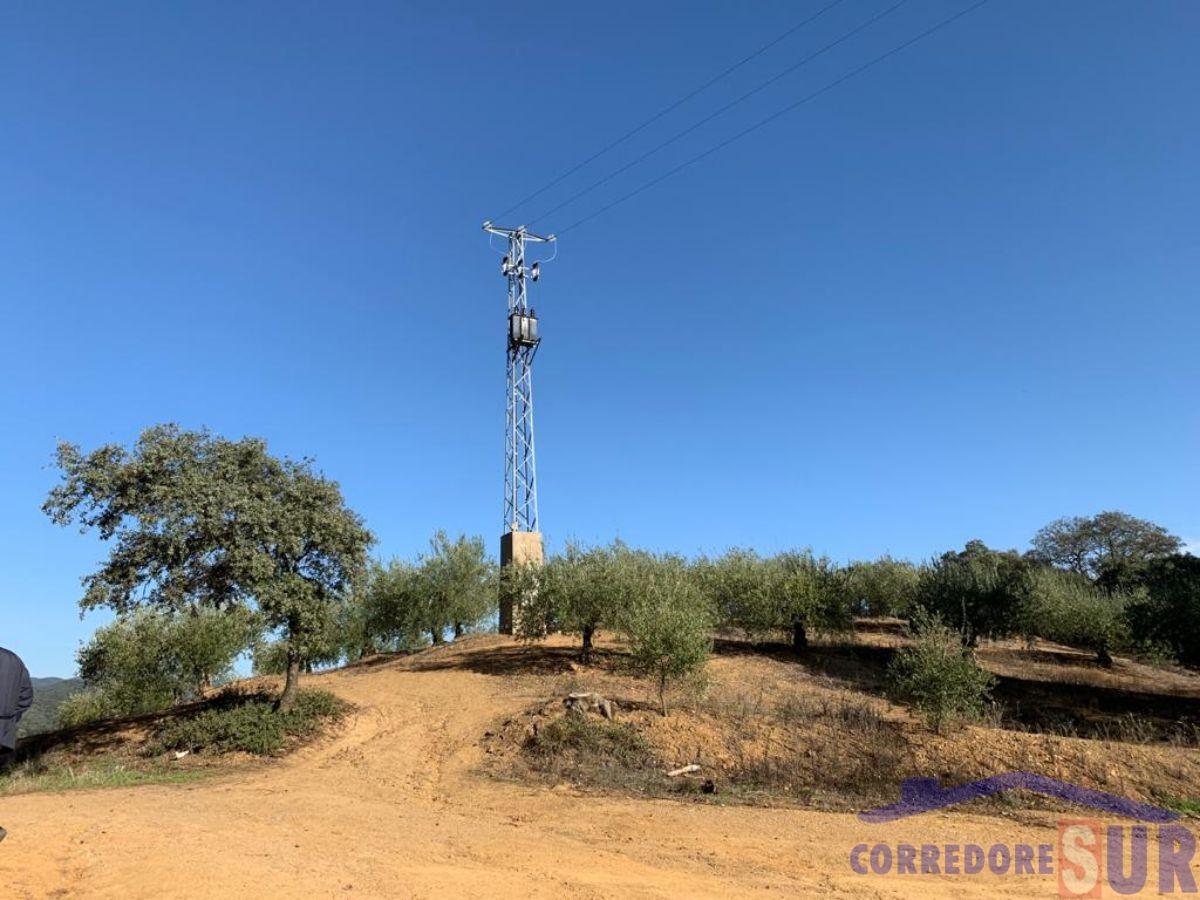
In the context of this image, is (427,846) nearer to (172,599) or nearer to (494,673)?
(172,599)

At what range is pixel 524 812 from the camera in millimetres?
11984

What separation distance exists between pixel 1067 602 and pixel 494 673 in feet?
103

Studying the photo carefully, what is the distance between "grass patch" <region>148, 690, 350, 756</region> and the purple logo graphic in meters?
13.8

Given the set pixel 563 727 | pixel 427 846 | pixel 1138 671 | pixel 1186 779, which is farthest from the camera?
pixel 1138 671

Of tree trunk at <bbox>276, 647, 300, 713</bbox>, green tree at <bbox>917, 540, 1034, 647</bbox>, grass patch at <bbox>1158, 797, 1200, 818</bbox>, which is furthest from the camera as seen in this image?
green tree at <bbox>917, 540, 1034, 647</bbox>

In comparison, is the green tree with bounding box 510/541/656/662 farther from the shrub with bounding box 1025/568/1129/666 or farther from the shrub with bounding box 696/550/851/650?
the shrub with bounding box 1025/568/1129/666

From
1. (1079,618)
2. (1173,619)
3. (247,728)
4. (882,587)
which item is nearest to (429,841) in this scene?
(247,728)

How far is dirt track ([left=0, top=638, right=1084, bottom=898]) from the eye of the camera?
750cm

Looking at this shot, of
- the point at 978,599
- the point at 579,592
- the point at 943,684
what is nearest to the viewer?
the point at 943,684

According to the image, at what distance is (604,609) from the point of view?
25.9 metres

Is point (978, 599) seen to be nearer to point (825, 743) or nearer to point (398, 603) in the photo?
point (825, 743)

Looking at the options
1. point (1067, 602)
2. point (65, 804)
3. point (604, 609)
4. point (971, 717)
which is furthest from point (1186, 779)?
point (1067, 602)

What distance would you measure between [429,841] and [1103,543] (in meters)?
87.1

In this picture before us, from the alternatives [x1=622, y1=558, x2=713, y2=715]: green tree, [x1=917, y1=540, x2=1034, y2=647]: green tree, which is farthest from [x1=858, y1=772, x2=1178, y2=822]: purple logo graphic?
[x1=917, y1=540, x2=1034, y2=647]: green tree
